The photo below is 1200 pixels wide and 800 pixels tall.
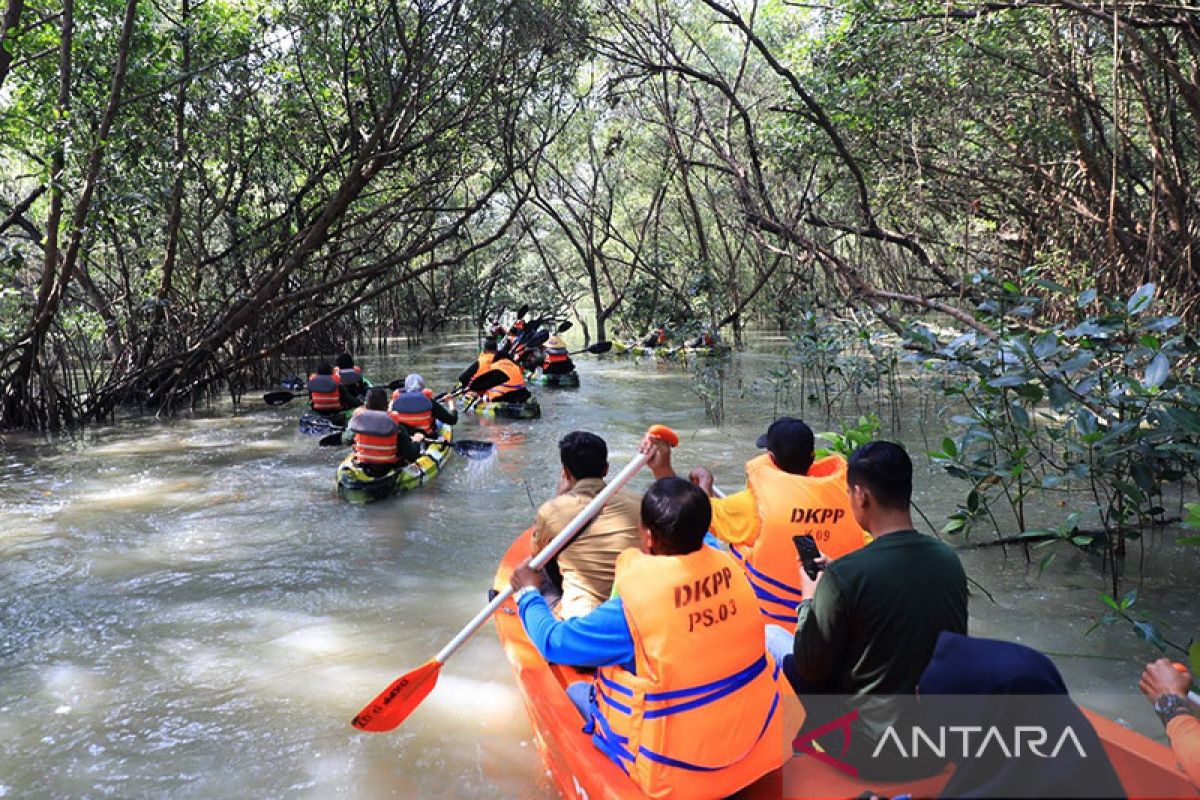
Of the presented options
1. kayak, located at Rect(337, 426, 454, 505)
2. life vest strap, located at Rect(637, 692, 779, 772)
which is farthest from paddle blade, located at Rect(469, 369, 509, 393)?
life vest strap, located at Rect(637, 692, 779, 772)

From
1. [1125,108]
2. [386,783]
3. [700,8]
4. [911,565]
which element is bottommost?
[386,783]

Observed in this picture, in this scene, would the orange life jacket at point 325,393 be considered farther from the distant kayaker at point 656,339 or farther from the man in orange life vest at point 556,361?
the distant kayaker at point 656,339

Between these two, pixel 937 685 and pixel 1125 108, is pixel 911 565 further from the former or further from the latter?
pixel 1125 108

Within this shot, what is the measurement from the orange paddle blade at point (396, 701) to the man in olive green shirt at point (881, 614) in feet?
5.31

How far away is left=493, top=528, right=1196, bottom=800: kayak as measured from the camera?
2016 mm

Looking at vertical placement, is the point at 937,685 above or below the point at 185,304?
below

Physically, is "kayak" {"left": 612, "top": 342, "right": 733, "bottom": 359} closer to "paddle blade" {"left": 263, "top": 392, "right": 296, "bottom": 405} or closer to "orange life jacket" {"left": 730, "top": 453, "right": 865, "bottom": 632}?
"paddle blade" {"left": 263, "top": 392, "right": 296, "bottom": 405}

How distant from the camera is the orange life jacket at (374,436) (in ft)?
23.0

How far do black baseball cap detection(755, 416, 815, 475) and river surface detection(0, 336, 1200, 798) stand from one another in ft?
5.09

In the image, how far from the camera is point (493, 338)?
1322 cm

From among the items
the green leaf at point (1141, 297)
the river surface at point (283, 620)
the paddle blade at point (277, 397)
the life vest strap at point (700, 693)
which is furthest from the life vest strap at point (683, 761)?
the paddle blade at point (277, 397)

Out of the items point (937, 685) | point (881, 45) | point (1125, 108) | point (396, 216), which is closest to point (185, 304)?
point (396, 216)

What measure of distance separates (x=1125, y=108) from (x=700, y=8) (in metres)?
12.5

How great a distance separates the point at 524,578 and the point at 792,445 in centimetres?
120
